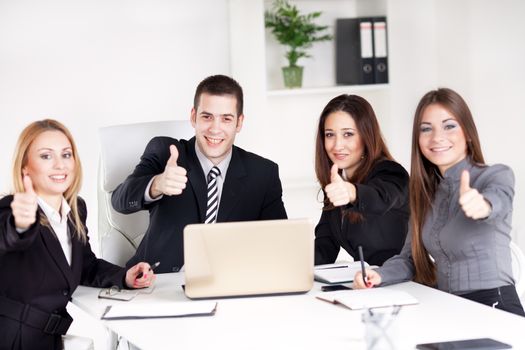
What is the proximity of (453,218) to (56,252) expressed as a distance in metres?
1.19

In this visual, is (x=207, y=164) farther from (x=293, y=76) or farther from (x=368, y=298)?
(x=293, y=76)

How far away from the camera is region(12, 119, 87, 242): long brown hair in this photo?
8.67 ft

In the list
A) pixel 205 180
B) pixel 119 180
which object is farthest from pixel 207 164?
pixel 119 180

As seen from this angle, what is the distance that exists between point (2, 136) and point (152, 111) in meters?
0.76

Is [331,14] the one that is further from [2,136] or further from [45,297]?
[45,297]

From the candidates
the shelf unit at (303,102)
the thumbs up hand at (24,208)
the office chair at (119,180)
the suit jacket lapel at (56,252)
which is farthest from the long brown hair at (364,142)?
the shelf unit at (303,102)

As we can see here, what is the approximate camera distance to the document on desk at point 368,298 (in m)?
2.41

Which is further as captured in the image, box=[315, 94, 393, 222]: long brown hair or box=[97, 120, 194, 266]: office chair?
box=[97, 120, 194, 266]: office chair

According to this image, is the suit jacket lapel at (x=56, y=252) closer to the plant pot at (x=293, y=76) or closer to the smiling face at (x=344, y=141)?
the smiling face at (x=344, y=141)

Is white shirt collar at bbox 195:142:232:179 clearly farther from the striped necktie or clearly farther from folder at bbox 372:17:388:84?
folder at bbox 372:17:388:84

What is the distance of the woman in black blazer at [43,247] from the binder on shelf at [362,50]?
2362 mm

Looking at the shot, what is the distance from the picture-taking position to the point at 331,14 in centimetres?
495

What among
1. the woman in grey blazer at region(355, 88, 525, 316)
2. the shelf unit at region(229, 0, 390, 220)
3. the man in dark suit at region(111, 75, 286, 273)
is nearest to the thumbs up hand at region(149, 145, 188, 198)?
the man in dark suit at region(111, 75, 286, 273)

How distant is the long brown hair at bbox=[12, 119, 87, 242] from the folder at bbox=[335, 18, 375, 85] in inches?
93.2
